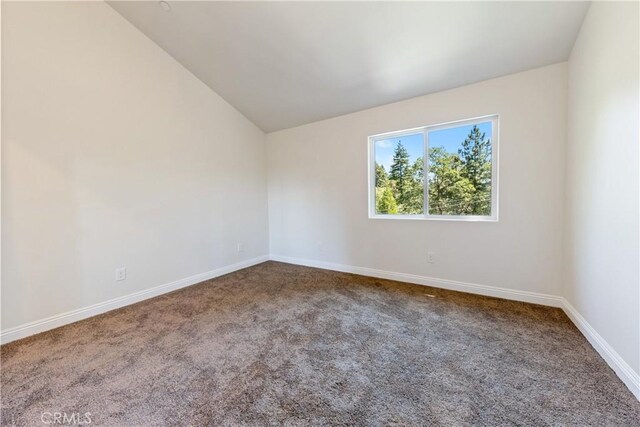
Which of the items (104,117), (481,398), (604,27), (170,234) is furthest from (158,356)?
(604,27)

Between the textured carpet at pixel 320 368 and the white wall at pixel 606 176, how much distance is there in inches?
11.8

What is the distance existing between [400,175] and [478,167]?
0.85 metres

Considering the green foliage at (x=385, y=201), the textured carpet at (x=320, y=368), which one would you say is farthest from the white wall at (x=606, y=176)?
the green foliage at (x=385, y=201)

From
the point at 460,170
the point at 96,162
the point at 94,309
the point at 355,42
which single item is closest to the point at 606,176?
the point at 460,170

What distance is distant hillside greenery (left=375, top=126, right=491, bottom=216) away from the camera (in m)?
2.67

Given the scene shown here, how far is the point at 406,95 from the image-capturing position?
291 centimetres

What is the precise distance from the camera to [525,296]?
241 cm

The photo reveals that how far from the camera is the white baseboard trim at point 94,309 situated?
76.2 inches

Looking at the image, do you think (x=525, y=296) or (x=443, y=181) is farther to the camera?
(x=443, y=181)

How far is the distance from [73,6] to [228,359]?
3.30m

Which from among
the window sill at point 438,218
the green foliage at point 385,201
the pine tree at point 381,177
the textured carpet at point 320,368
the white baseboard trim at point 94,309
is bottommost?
the textured carpet at point 320,368

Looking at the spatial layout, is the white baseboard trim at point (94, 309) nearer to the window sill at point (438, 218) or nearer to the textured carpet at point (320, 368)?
the textured carpet at point (320, 368)

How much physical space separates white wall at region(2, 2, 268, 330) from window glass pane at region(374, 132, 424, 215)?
7.39 feet

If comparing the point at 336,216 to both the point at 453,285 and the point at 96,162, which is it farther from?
the point at 96,162
